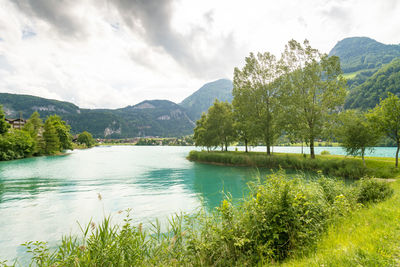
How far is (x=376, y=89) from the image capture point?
133250 millimetres

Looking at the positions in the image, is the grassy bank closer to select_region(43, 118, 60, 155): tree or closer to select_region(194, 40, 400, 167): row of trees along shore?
select_region(194, 40, 400, 167): row of trees along shore

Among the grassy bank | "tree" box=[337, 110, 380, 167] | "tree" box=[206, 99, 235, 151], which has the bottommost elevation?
the grassy bank

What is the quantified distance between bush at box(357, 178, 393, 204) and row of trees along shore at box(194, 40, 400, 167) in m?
17.2

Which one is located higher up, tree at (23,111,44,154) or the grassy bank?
tree at (23,111,44,154)

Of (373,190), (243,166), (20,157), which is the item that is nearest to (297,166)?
(243,166)

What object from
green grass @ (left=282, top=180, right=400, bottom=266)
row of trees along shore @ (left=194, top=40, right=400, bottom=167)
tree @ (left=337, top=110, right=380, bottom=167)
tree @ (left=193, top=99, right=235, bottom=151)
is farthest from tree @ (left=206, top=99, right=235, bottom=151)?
green grass @ (left=282, top=180, right=400, bottom=266)

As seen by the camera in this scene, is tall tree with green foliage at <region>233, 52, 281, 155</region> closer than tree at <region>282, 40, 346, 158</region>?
No

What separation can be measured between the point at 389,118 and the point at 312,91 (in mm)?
12257

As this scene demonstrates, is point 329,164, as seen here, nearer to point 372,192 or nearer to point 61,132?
point 372,192

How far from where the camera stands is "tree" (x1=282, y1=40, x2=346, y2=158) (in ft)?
96.8

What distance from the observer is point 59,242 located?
9.27 meters

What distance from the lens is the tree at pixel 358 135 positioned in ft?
71.6

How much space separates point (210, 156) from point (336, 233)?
39.7m

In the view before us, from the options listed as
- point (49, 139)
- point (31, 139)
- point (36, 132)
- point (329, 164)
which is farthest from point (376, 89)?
point (36, 132)
